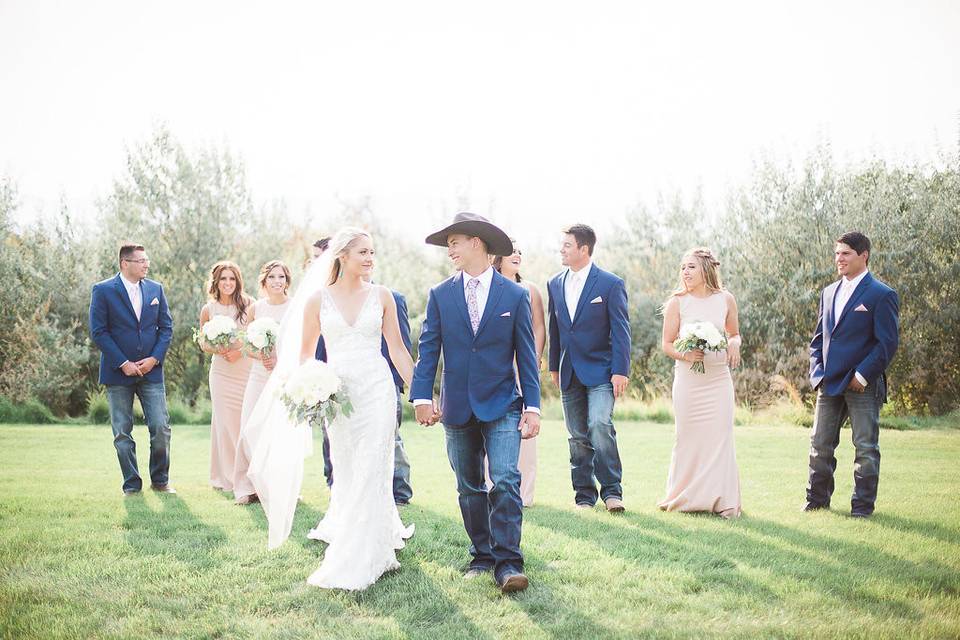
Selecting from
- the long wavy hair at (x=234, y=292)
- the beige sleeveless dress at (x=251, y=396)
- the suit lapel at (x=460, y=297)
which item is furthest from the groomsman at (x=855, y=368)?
the long wavy hair at (x=234, y=292)

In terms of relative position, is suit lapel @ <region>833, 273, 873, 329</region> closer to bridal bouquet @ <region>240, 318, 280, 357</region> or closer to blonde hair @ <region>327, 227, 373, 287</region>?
blonde hair @ <region>327, 227, 373, 287</region>

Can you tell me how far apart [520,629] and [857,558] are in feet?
9.61

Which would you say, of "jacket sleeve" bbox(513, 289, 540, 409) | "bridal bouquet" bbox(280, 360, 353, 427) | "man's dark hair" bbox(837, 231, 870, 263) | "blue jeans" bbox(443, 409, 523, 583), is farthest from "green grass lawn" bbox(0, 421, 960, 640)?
"man's dark hair" bbox(837, 231, 870, 263)

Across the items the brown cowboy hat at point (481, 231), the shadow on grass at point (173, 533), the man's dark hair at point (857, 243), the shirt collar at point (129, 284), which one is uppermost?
the man's dark hair at point (857, 243)

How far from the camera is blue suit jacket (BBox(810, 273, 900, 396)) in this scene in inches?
281

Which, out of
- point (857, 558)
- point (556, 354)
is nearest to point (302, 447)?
point (556, 354)

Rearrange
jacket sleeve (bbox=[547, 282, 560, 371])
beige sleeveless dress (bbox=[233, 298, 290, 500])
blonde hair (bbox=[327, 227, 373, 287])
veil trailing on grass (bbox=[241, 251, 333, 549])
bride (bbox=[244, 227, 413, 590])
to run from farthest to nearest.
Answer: beige sleeveless dress (bbox=[233, 298, 290, 500]) < jacket sleeve (bbox=[547, 282, 560, 371]) < veil trailing on grass (bbox=[241, 251, 333, 549]) < blonde hair (bbox=[327, 227, 373, 287]) < bride (bbox=[244, 227, 413, 590])

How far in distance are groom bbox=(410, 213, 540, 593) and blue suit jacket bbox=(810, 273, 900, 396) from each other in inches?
143

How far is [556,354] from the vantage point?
7945 millimetres

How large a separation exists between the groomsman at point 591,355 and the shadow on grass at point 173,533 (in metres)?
3.54

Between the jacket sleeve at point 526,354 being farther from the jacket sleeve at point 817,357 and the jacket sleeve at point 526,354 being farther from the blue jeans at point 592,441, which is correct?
the jacket sleeve at point 817,357

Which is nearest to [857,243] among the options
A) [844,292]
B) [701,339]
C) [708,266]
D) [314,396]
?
[844,292]

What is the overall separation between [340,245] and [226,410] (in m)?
4.08

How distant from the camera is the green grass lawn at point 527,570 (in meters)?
4.43
